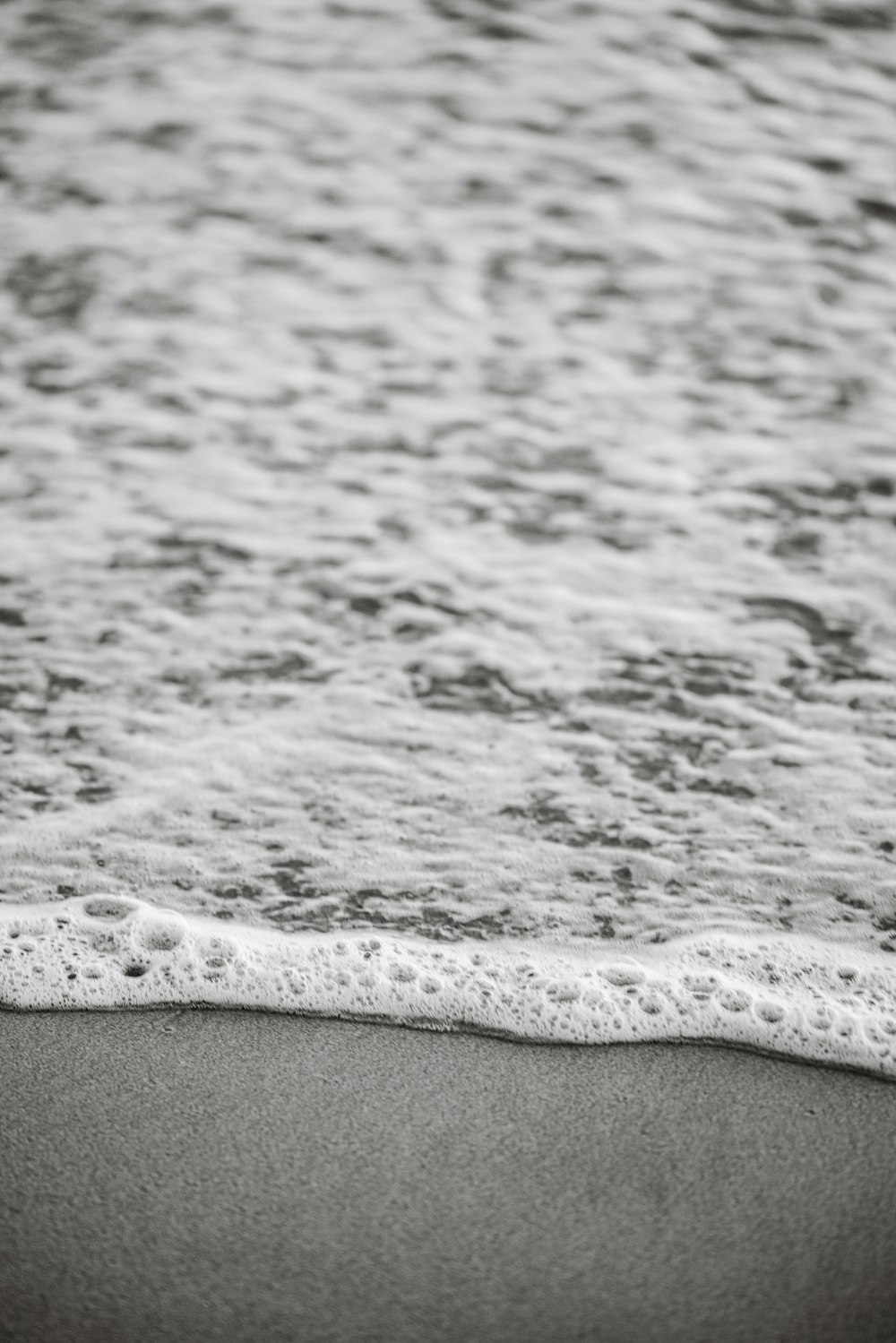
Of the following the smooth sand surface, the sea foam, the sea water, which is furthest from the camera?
the sea water

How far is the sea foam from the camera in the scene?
3.82ft

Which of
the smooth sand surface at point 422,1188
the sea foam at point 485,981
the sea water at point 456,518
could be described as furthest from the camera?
the sea water at point 456,518

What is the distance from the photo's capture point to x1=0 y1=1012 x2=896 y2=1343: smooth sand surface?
904mm

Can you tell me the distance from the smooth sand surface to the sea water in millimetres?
69

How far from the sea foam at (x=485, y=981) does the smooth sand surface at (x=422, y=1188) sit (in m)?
0.03

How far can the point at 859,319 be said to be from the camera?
1.96 meters

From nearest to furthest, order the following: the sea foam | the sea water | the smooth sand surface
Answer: the smooth sand surface
the sea foam
the sea water

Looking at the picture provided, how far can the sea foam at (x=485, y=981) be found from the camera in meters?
1.16

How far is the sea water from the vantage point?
130cm

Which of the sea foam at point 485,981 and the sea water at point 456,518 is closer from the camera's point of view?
the sea foam at point 485,981

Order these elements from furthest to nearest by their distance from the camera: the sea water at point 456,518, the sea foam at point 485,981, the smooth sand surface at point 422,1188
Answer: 1. the sea water at point 456,518
2. the sea foam at point 485,981
3. the smooth sand surface at point 422,1188

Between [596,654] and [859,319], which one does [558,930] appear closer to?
[596,654]

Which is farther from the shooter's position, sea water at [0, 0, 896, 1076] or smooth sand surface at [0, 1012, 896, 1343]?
sea water at [0, 0, 896, 1076]

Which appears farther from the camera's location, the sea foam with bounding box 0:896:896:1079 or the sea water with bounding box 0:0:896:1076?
the sea water with bounding box 0:0:896:1076
